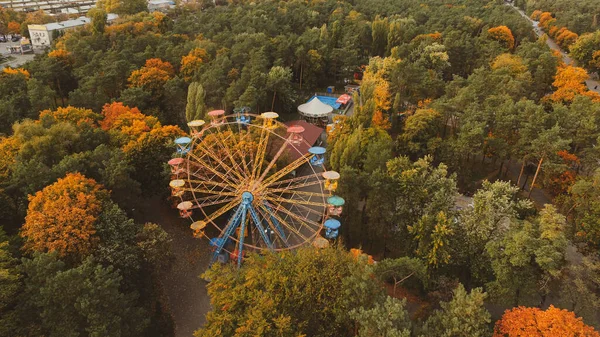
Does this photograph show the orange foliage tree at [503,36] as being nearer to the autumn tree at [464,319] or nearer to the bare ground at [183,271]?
the bare ground at [183,271]

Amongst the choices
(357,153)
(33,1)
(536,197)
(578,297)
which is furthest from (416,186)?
(33,1)

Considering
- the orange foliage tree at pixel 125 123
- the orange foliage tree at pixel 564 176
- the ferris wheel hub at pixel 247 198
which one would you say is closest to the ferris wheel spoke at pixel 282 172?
the ferris wheel hub at pixel 247 198

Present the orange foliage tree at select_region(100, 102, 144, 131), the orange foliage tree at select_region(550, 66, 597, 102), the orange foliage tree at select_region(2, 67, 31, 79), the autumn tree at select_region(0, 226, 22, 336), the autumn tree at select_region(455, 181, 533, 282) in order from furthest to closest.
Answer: the orange foliage tree at select_region(550, 66, 597, 102) → the orange foliage tree at select_region(2, 67, 31, 79) → the orange foliage tree at select_region(100, 102, 144, 131) → the autumn tree at select_region(455, 181, 533, 282) → the autumn tree at select_region(0, 226, 22, 336)

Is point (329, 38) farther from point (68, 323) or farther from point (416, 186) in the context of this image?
point (68, 323)

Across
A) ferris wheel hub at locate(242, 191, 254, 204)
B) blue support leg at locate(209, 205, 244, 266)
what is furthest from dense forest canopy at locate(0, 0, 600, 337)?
ferris wheel hub at locate(242, 191, 254, 204)

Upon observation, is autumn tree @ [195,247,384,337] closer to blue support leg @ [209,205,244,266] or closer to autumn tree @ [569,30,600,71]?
blue support leg @ [209,205,244,266]

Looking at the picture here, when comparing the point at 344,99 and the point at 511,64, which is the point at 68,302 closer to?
the point at 344,99
